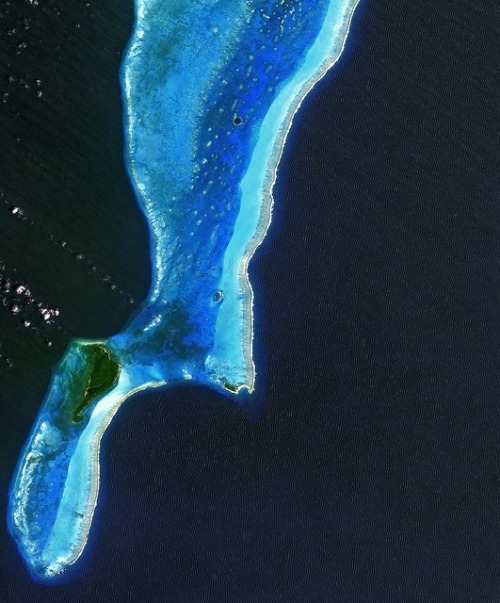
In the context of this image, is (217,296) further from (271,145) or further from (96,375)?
(271,145)

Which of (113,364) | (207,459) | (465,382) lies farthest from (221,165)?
(465,382)

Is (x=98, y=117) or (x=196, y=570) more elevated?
(x=98, y=117)

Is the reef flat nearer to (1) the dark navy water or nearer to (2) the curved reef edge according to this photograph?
(2) the curved reef edge

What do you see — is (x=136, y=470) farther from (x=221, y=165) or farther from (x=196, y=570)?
(x=221, y=165)

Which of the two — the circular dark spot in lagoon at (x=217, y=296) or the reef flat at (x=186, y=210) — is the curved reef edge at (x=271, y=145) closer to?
the reef flat at (x=186, y=210)

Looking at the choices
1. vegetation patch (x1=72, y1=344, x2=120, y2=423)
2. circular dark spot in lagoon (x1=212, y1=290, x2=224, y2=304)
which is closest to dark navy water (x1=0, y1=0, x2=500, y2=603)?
vegetation patch (x1=72, y1=344, x2=120, y2=423)

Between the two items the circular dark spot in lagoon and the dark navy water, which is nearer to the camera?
the dark navy water

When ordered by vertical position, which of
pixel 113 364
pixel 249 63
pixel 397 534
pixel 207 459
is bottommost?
pixel 397 534
